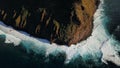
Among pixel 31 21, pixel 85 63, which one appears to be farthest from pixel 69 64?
pixel 31 21

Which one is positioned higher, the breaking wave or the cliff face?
the cliff face

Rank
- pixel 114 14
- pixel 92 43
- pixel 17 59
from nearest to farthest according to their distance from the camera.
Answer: pixel 17 59
pixel 92 43
pixel 114 14

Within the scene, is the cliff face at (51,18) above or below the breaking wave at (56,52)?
above

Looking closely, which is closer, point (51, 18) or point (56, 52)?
point (56, 52)

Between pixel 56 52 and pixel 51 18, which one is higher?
pixel 51 18

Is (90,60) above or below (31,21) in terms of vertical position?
below

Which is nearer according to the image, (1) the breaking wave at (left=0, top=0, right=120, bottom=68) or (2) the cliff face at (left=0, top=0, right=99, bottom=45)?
(1) the breaking wave at (left=0, top=0, right=120, bottom=68)

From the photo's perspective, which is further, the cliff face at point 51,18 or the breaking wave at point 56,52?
the cliff face at point 51,18

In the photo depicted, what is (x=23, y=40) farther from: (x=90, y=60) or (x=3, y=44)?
(x=90, y=60)
